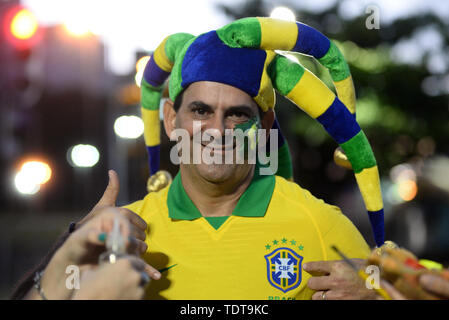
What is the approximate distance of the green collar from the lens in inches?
82.4

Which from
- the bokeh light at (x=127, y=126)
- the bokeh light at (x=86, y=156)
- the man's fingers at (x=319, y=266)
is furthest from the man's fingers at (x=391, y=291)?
the bokeh light at (x=86, y=156)

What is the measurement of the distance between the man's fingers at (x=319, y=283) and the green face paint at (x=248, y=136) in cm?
52

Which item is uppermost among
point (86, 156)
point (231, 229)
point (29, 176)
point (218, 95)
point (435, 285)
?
point (86, 156)

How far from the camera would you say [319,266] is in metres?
1.91

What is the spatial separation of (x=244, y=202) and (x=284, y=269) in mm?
316

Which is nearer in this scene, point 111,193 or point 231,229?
point 111,193

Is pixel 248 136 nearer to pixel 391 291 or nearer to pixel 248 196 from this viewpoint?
pixel 248 196

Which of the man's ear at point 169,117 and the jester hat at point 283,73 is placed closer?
the jester hat at point 283,73

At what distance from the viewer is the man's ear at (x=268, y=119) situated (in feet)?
7.13

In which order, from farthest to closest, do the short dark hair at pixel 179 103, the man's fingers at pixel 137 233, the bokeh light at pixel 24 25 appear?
the bokeh light at pixel 24 25
the short dark hair at pixel 179 103
the man's fingers at pixel 137 233

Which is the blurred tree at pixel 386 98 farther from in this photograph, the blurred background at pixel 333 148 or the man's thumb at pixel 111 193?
the man's thumb at pixel 111 193

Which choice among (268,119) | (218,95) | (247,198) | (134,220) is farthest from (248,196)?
(134,220)

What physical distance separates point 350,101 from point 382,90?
38.7ft
